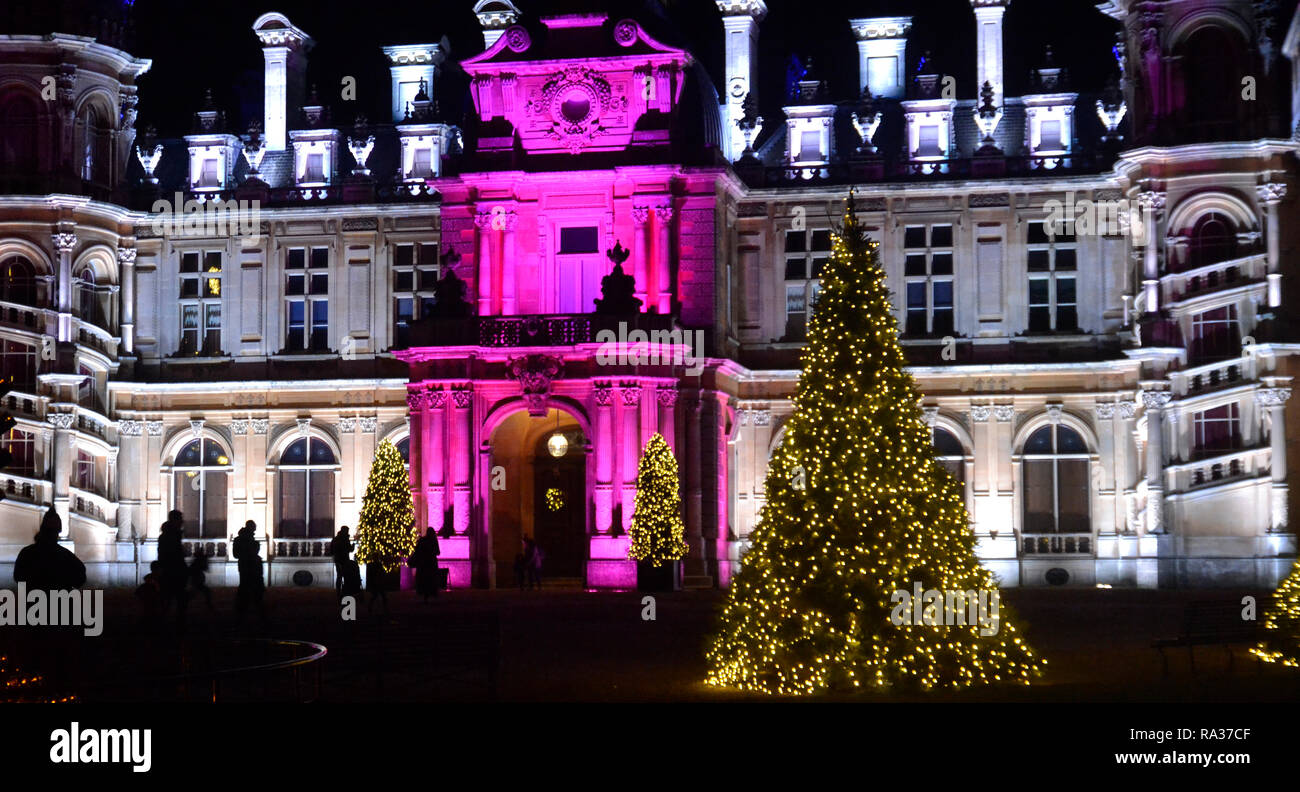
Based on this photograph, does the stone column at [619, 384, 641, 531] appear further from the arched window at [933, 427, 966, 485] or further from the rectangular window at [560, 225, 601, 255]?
the arched window at [933, 427, 966, 485]

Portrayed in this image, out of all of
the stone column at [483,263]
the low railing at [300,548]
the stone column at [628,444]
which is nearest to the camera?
the stone column at [628,444]

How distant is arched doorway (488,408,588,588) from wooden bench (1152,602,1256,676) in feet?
79.5

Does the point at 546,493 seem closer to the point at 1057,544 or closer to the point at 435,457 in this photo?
the point at 435,457

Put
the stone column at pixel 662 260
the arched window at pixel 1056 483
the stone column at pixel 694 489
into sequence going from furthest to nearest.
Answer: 1. the arched window at pixel 1056 483
2. the stone column at pixel 662 260
3. the stone column at pixel 694 489

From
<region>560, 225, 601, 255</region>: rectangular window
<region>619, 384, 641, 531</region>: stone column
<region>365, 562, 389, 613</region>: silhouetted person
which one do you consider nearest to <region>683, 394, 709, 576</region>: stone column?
<region>619, 384, 641, 531</region>: stone column

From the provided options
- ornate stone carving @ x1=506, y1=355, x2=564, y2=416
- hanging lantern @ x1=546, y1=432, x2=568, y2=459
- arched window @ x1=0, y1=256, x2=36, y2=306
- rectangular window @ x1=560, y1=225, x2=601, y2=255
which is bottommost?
hanging lantern @ x1=546, y1=432, x2=568, y2=459

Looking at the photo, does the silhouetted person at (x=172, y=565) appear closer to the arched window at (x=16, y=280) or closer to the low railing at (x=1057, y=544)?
the arched window at (x=16, y=280)

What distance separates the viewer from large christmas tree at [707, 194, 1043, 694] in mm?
20422

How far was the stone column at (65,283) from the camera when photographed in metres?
47.2

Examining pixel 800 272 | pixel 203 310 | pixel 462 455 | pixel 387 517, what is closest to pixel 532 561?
pixel 462 455

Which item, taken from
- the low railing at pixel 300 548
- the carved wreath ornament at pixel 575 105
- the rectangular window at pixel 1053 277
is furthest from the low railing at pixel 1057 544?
the low railing at pixel 300 548

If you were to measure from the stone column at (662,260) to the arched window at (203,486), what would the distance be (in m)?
13.2

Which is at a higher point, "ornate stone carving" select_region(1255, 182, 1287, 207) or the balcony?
"ornate stone carving" select_region(1255, 182, 1287, 207)

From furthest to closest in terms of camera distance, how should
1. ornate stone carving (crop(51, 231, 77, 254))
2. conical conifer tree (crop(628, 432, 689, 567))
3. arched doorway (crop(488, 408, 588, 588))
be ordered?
1. ornate stone carving (crop(51, 231, 77, 254))
2. arched doorway (crop(488, 408, 588, 588))
3. conical conifer tree (crop(628, 432, 689, 567))
